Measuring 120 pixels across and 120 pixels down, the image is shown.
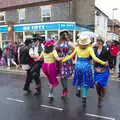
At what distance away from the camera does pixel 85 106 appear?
343 inches

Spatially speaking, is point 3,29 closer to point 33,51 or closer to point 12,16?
point 12,16

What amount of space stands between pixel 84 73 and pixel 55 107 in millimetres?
1054

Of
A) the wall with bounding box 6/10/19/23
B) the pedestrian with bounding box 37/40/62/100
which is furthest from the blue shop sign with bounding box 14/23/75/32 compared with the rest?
the pedestrian with bounding box 37/40/62/100

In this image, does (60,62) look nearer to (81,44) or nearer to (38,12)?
(81,44)

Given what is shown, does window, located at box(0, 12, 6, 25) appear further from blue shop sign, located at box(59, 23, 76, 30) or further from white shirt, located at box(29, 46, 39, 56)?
white shirt, located at box(29, 46, 39, 56)

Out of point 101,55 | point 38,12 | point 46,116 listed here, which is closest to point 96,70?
point 101,55

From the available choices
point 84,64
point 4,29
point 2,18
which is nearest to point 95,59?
point 84,64

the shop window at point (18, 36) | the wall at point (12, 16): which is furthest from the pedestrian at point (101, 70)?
the wall at point (12, 16)

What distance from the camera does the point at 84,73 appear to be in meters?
8.64

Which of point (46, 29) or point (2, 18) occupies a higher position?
point (2, 18)

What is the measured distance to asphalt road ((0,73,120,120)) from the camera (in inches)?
306

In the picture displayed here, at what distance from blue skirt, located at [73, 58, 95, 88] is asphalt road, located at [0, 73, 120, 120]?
21.7 inches

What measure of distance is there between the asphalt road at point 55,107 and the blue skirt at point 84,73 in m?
0.55

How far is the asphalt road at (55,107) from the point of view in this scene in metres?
7.77
